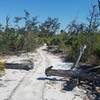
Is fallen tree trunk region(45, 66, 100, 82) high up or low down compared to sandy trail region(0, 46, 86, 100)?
up

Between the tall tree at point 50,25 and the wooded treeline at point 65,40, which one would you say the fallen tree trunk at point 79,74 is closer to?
the wooded treeline at point 65,40

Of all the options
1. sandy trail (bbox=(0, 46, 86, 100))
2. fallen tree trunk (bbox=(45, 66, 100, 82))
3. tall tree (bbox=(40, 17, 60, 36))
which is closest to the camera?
sandy trail (bbox=(0, 46, 86, 100))

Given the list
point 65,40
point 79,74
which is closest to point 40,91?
point 79,74

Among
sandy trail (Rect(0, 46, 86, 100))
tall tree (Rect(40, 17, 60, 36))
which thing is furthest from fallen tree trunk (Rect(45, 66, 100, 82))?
tall tree (Rect(40, 17, 60, 36))

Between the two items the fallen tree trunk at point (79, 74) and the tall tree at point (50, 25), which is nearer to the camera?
the fallen tree trunk at point (79, 74)

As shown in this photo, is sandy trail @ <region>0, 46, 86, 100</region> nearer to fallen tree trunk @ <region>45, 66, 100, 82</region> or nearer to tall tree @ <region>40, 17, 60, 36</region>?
fallen tree trunk @ <region>45, 66, 100, 82</region>

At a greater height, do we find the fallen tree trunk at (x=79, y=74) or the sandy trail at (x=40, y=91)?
the fallen tree trunk at (x=79, y=74)

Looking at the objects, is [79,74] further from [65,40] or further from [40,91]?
[65,40]

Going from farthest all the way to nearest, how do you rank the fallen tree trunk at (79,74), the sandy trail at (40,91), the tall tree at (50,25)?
the tall tree at (50,25) < the fallen tree trunk at (79,74) < the sandy trail at (40,91)

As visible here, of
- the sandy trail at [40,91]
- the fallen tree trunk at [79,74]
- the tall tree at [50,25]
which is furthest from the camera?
the tall tree at [50,25]

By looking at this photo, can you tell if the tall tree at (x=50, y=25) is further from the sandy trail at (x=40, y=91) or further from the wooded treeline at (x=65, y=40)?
the sandy trail at (x=40, y=91)

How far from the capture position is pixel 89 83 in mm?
15336

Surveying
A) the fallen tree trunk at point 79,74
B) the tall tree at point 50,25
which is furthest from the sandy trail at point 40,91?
the tall tree at point 50,25

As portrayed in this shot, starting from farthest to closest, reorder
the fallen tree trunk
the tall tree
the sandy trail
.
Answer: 1. the tall tree
2. the fallen tree trunk
3. the sandy trail
